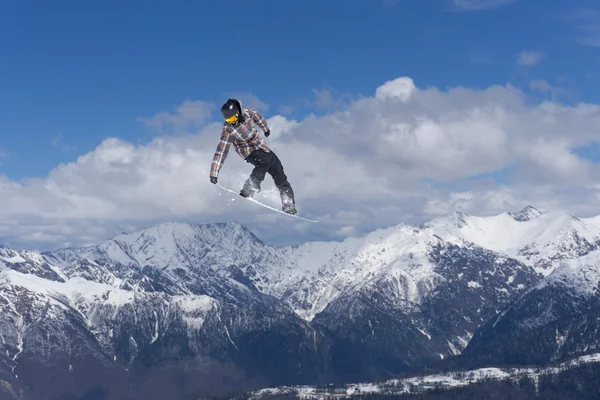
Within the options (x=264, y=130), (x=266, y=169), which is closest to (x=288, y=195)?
(x=266, y=169)

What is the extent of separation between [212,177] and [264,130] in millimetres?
5059

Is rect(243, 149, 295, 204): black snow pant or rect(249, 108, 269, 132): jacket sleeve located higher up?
rect(249, 108, 269, 132): jacket sleeve

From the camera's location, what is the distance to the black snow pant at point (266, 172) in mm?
48844

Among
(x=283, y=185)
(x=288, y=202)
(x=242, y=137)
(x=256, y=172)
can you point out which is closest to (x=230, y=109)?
(x=242, y=137)

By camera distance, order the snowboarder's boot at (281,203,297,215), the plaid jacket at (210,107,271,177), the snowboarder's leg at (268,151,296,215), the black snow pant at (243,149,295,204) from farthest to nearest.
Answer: the snowboarder's boot at (281,203,297,215) < the snowboarder's leg at (268,151,296,215) < the black snow pant at (243,149,295,204) < the plaid jacket at (210,107,271,177)

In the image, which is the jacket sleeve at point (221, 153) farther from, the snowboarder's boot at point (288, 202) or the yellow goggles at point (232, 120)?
the snowboarder's boot at point (288, 202)

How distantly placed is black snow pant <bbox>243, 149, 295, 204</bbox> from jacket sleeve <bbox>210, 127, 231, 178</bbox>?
7.40 ft

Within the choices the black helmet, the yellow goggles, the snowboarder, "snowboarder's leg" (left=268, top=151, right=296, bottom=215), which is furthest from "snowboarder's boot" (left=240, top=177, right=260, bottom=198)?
the black helmet

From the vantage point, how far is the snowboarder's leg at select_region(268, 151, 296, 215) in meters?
50.2

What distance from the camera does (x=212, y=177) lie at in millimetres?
46031

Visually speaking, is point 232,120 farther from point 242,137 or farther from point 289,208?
point 289,208

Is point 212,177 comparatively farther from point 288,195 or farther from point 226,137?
point 288,195

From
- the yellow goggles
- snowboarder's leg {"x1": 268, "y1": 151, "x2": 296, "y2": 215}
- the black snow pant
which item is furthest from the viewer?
snowboarder's leg {"x1": 268, "y1": 151, "x2": 296, "y2": 215}

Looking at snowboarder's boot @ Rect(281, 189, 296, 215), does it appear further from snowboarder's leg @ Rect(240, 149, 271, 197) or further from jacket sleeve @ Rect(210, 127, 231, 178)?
jacket sleeve @ Rect(210, 127, 231, 178)
